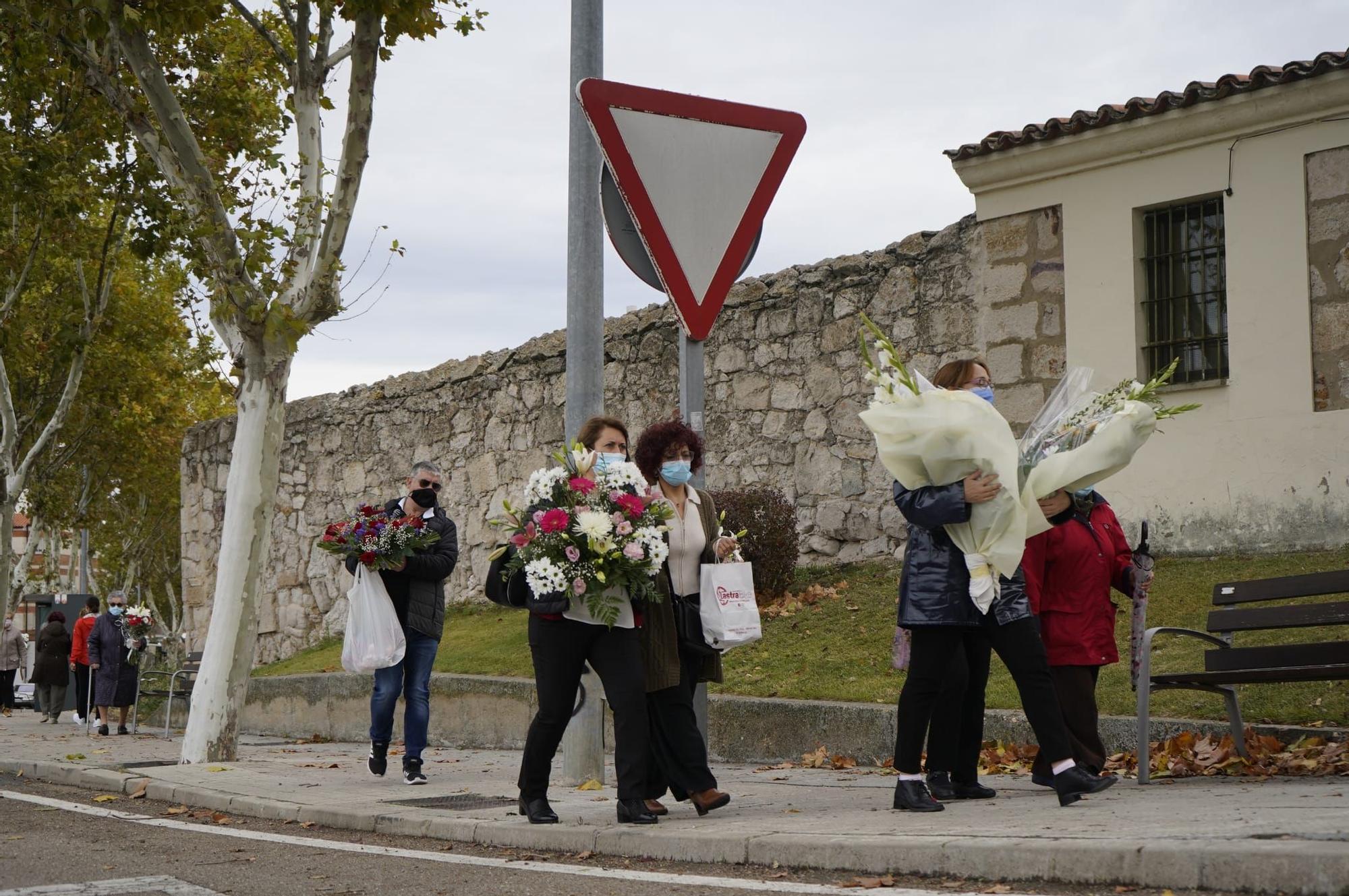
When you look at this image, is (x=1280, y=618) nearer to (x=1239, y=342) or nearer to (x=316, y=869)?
(x=316, y=869)

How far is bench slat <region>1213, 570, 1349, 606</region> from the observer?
6941mm

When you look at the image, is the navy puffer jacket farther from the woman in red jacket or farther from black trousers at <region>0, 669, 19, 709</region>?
black trousers at <region>0, 669, 19, 709</region>

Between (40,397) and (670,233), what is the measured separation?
26.5 m

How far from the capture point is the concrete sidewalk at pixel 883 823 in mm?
4629

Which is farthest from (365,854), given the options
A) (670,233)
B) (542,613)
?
(670,233)

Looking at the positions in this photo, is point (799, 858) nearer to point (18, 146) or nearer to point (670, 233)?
point (670, 233)

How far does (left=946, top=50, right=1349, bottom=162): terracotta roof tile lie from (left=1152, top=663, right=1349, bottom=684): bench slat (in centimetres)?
675

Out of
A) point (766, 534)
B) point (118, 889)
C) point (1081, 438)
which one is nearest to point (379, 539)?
point (118, 889)

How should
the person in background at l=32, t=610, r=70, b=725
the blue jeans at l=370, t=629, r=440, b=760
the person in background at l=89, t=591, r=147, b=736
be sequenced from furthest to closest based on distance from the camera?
the person in background at l=32, t=610, r=70, b=725 → the person in background at l=89, t=591, r=147, b=736 → the blue jeans at l=370, t=629, r=440, b=760

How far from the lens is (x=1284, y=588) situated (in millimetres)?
7301

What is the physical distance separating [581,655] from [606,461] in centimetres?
91

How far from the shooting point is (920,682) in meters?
6.59

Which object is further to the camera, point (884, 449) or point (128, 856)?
point (128, 856)

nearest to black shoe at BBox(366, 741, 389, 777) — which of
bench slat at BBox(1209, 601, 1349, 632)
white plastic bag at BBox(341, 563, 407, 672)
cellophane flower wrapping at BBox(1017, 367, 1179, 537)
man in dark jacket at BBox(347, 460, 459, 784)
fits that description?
man in dark jacket at BBox(347, 460, 459, 784)
